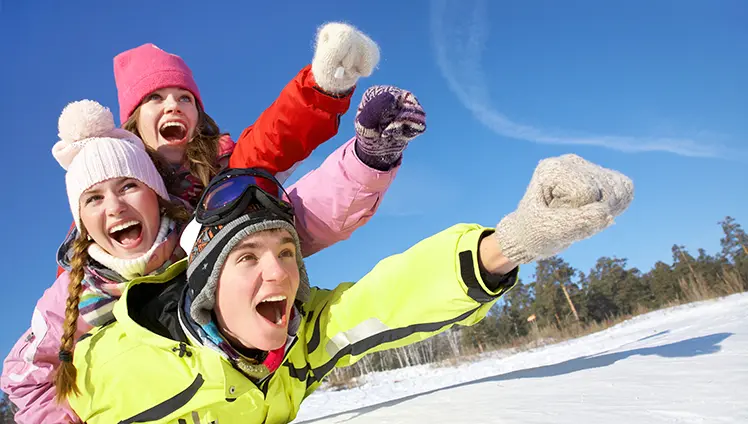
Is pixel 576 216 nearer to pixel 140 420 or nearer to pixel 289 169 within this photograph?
pixel 289 169

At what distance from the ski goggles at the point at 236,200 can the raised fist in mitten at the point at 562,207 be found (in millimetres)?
1101

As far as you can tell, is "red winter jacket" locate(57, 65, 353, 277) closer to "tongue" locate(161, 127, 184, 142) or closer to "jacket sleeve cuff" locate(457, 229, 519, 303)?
"tongue" locate(161, 127, 184, 142)

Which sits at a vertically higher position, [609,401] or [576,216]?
[576,216]

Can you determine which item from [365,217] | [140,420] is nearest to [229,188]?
[365,217]

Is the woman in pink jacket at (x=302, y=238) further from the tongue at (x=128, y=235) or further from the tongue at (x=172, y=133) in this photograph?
the tongue at (x=172, y=133)

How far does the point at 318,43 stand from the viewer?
1.96 metres

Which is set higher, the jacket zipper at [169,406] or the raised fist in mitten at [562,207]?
the raised fist in mitten at [562,207]

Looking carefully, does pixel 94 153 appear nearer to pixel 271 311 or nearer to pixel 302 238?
pixel 302 238

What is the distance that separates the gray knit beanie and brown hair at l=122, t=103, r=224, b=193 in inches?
31.7

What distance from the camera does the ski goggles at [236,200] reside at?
2121mm

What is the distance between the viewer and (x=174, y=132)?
3.11 metres

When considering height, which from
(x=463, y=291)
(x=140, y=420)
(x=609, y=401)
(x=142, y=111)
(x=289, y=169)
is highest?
(x=142, y=111)

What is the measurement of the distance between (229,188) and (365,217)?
0.67 meters

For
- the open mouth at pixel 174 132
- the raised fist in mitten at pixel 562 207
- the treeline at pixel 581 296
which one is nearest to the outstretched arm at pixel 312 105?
the open mouth at pixel 174 132
